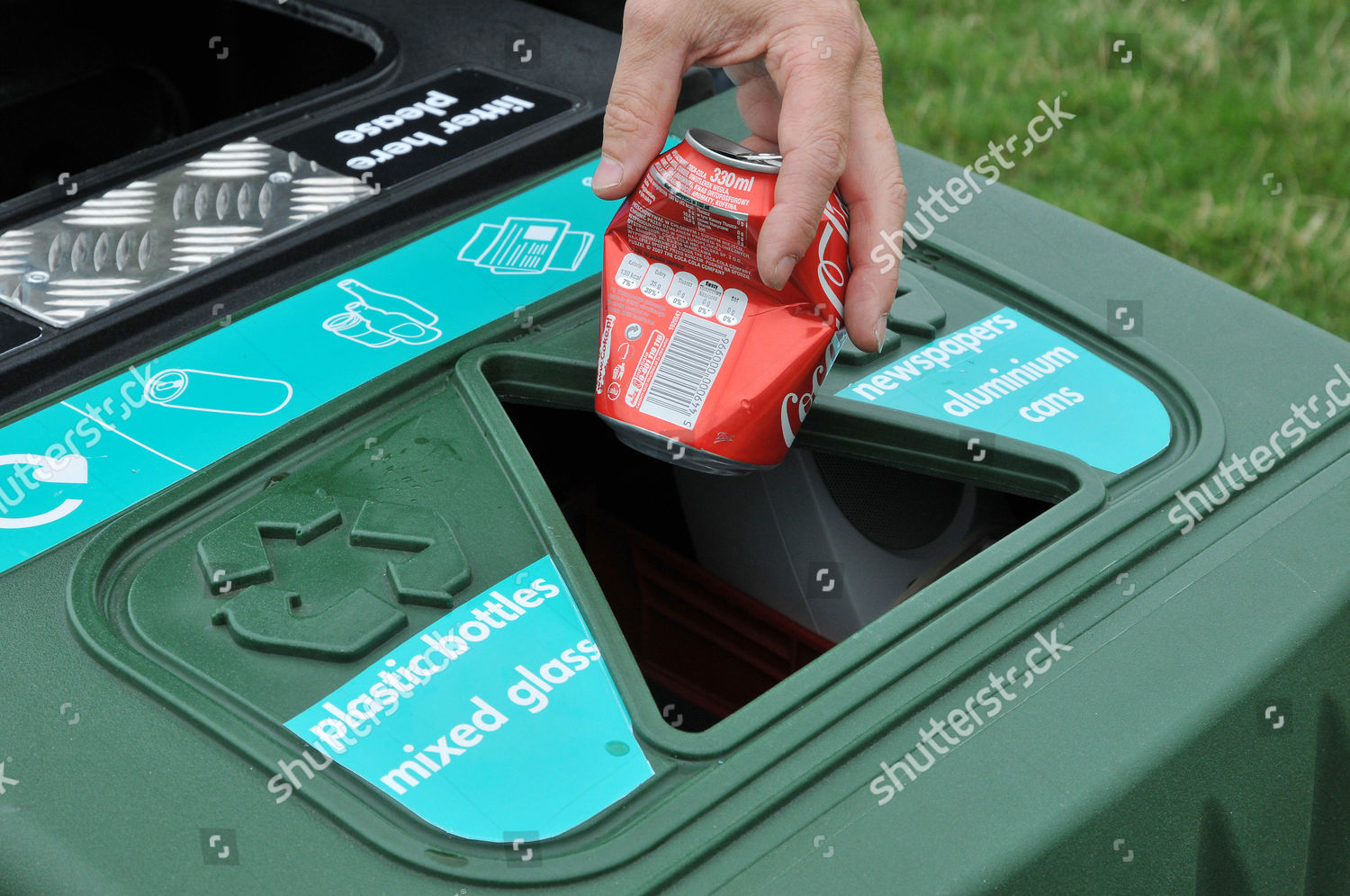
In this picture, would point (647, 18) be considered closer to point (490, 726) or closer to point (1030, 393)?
point (1030, 393)

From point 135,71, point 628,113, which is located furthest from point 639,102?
point 135,71

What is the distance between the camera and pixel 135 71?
1.68 metres

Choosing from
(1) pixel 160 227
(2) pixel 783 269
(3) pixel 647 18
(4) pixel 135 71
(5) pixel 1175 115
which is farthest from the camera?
(5) pixel 1175 115

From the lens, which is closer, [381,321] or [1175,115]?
[381,321]

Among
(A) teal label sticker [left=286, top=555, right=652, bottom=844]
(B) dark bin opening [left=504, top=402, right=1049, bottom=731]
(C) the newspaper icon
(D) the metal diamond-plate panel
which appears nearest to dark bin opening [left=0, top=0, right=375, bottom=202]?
(D) the metal diamond-plate panel

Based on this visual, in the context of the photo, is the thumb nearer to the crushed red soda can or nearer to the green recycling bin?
the crushed red soda can

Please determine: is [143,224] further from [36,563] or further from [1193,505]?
[1193,505]

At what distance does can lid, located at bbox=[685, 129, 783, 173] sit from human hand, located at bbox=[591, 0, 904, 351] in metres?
0.02

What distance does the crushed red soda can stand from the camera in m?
0.90

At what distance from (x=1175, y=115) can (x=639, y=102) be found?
2.14 meters

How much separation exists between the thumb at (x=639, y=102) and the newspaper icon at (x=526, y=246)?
0.17 m

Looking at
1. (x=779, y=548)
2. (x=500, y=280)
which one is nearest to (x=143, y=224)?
(x=500, y=280)

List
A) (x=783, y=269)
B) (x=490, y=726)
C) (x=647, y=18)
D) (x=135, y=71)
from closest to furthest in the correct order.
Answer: (x=490, y=726), (x=783, y=269), (x=647, y=18), (x=135, y=71)

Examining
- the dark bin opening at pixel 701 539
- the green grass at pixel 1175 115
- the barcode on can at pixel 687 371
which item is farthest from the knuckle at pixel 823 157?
the green grass at pixel 1175 115
